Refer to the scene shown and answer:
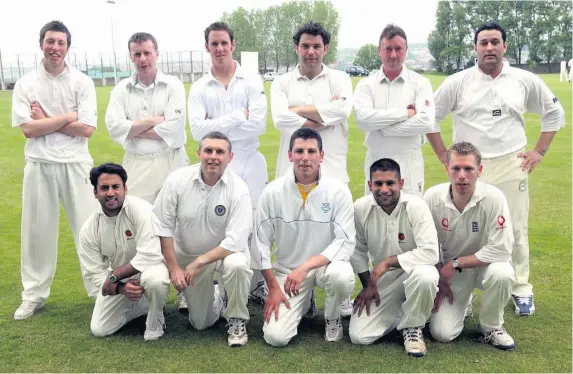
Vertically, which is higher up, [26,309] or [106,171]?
[106,171]

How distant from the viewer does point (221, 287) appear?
5.77 meters

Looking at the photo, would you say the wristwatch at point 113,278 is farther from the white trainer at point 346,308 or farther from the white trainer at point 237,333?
the white trainer at point 346,308

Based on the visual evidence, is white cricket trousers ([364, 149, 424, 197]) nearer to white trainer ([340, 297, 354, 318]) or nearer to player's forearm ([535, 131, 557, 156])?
white trainer ([340, 297, 354, 318])

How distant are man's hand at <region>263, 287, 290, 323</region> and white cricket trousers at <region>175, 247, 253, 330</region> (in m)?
0.17

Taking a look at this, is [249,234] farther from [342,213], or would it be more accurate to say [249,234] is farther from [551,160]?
[551,160]

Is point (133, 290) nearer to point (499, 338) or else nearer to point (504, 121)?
point (499, 338)

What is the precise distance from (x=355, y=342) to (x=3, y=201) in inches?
312

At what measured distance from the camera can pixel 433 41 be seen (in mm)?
65250

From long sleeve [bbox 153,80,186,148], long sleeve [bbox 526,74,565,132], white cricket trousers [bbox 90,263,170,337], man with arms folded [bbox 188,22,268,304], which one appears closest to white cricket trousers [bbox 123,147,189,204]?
long sleeve [bbox 153,80,186,148]

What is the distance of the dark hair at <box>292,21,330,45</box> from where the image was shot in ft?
18.9

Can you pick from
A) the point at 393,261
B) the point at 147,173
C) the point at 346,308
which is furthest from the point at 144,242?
the point at 393,261

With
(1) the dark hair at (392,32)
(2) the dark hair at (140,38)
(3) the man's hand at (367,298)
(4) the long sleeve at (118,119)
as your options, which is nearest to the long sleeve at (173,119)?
(4) the long sleeve at (118,119)

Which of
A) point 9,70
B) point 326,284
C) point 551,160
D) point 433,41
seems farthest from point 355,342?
point 433,41

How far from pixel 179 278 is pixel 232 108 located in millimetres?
1779
